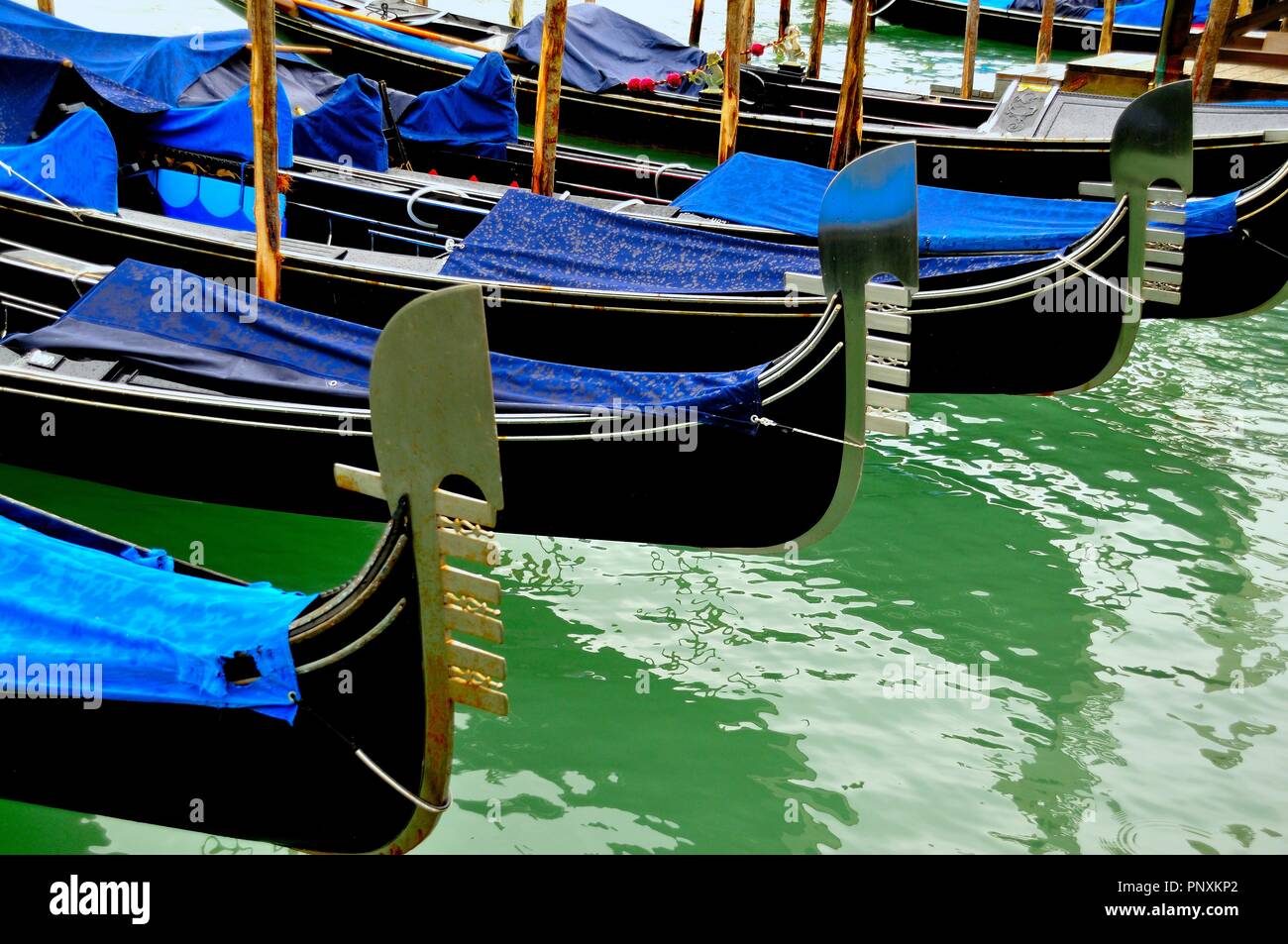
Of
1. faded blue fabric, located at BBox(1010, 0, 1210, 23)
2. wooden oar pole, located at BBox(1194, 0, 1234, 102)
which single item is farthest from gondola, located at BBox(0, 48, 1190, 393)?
faded blue fabric, located at BBox(1010, 0, 1210, 23)

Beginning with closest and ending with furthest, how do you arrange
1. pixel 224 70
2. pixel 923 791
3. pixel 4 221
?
pixel 923 791
pixel 4 221
pixel 224 70

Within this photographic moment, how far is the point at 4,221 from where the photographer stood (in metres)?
5.38

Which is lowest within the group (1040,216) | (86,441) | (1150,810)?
(1150,810)

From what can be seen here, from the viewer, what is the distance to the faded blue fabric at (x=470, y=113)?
7.00m

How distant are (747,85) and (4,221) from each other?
567 centimetres

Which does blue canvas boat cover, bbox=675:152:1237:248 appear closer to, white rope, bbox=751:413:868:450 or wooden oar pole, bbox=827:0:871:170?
wooden oar pole, bbox=827:0:871:170

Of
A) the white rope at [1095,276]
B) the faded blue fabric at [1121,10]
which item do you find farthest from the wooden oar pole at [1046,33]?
the white rope at [1095,276]

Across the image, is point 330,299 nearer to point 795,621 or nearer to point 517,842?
point 795,621

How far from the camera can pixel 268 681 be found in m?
2.54

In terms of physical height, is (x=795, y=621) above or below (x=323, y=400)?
below

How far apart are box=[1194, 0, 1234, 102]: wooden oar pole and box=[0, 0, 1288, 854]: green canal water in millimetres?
3173

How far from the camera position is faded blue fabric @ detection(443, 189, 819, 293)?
4.88 meters

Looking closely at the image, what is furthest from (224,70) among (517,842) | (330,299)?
(517,842)

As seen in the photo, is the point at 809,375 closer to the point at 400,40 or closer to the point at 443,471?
the point at 443,471
